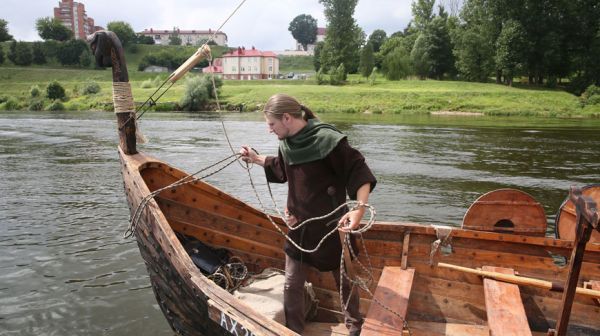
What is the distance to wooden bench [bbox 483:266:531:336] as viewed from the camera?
3.61 metres

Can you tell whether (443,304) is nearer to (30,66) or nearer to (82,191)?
(82,191)

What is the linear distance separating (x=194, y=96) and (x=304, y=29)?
101m

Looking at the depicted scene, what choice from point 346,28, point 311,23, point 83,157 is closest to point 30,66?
point 346,28

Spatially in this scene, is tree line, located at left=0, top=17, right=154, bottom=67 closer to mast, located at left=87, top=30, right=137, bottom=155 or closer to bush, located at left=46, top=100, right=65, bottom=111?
bush, located at left=46, top=100, right=65, bottom=111

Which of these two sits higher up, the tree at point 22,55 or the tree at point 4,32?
the tree at point 4,32

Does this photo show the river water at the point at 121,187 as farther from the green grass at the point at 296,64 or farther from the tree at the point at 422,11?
the green grass at the point at 296,64

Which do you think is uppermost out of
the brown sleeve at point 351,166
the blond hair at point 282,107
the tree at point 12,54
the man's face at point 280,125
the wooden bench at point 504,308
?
the tree at point 12,54

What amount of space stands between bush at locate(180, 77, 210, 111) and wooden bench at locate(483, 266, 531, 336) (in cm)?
4602

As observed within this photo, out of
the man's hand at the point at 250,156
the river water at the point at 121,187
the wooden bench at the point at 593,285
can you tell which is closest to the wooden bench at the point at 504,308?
the wooden bench at the point at 593,285

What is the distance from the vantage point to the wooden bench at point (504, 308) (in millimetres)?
3607

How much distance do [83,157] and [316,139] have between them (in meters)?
16.9

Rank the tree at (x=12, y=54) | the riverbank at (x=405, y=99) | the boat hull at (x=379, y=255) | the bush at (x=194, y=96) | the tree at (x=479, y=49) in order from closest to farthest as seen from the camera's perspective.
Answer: the boat hull at (x=379, y=255) → the riverbank at (x=405, y=99) → the bush at (x=194, y=96) → the tree at (x=479, y=49) → the tree at (x=12, y=54)

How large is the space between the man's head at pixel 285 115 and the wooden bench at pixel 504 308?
211 centimetres

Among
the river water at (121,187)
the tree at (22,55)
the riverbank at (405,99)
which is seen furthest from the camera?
the tree at (22,55)
